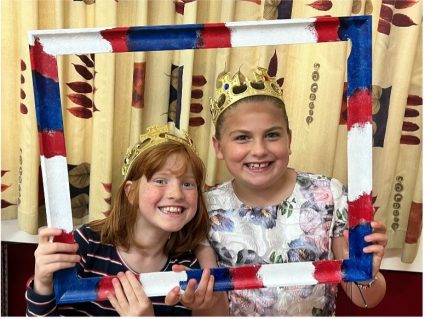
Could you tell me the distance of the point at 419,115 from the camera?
1.09 metres

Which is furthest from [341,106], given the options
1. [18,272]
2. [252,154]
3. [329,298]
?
[18,272]

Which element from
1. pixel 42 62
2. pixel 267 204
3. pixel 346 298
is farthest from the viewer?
pixel 346 298

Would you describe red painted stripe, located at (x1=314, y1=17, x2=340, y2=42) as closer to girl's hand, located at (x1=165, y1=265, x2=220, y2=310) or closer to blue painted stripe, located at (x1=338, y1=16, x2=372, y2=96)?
blue painted stripe, located at (x1=338, y1=16, x2=372, y2=96)

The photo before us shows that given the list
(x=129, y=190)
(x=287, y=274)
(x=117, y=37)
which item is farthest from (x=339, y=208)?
(x=117, y=37)

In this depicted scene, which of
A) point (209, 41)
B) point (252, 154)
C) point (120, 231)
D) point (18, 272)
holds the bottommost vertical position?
point (18, 272)

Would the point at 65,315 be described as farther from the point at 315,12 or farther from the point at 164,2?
the point at 315,12

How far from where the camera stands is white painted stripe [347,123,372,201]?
2.85ft

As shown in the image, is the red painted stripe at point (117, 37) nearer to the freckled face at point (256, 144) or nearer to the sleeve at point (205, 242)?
the freckled face at point (256, 144)

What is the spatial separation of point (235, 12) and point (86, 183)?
1.45 feet

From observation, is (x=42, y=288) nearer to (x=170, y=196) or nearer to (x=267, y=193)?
(x=170, y=196)

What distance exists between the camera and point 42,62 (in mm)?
834

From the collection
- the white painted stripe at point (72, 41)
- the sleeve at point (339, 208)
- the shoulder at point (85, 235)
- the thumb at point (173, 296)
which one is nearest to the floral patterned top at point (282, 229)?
the sleeve at point (339, 208)

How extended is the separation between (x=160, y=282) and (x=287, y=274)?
0.22m

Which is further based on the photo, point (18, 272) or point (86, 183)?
point (18, 272)
